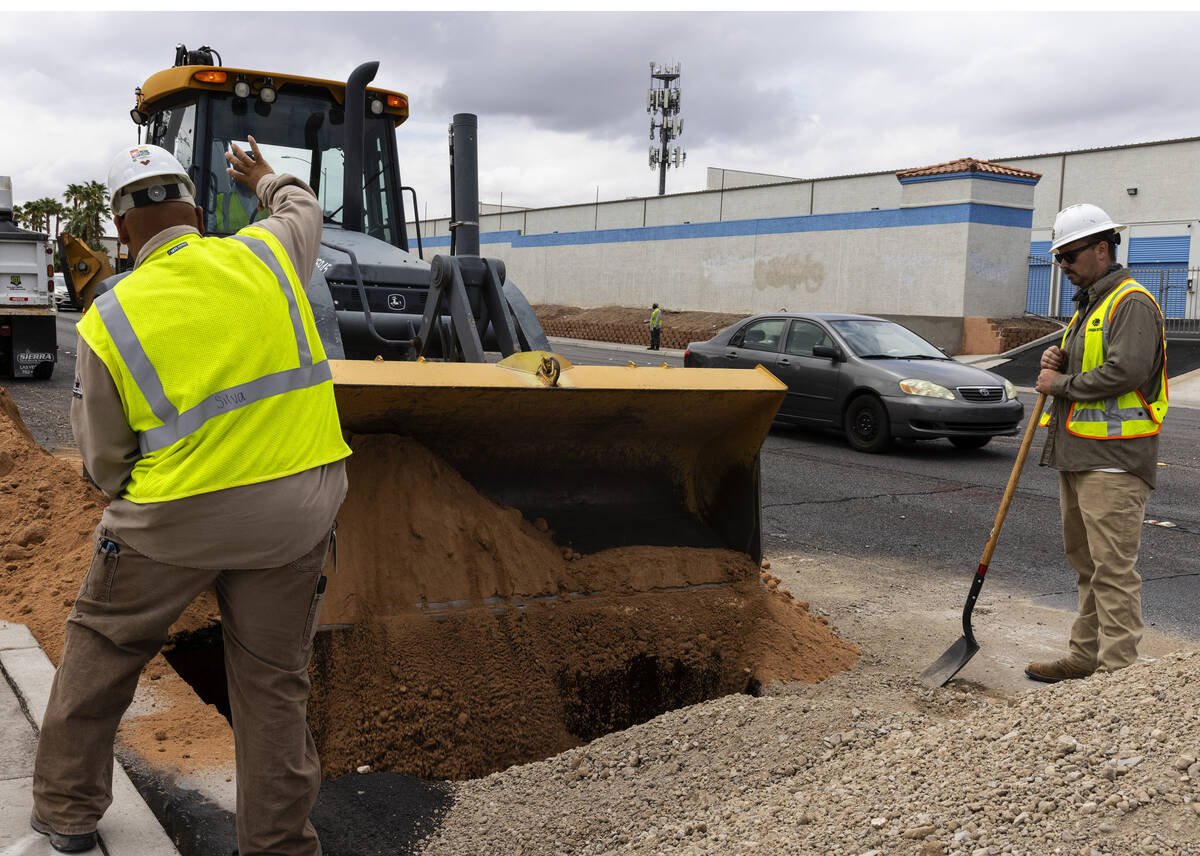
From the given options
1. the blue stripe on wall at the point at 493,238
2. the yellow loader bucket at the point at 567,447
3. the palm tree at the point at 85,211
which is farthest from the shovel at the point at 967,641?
the palm tree at the point at 85,211

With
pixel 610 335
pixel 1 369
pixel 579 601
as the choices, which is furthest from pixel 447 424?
pixel 610 335

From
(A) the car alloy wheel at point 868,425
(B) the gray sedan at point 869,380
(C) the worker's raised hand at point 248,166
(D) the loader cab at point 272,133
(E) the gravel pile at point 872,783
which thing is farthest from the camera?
(A) the car alloy wheel at point 868,425

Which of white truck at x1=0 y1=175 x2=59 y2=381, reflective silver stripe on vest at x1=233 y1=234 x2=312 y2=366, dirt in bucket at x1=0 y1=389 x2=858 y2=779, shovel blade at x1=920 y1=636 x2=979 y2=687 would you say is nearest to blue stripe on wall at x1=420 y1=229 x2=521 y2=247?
white truck at x1=0 y1=175 x2=59 y2=381

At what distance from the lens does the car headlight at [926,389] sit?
10500mm

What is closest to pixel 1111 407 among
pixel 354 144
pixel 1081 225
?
pixel 1081 225

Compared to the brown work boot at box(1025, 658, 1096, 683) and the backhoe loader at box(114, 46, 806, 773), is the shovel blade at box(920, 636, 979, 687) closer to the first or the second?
the brown work boot at box(1025, 658, 1096, 683)

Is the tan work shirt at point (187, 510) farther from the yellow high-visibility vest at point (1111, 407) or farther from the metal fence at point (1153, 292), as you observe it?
the metal fence at point (1153, 292)

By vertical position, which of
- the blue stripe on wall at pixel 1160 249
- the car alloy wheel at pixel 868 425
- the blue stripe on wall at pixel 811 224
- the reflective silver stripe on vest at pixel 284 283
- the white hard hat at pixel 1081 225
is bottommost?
the car alloy wheel at pixel 868 425

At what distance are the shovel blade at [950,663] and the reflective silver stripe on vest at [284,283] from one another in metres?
2.92

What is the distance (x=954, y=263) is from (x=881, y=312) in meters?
2.97

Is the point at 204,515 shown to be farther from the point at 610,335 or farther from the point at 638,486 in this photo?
the point at 610,335

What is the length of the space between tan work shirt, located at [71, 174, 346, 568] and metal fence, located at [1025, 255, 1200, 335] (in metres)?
27.3

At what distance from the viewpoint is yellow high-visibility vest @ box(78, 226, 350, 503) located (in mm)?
2561

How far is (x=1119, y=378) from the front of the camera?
4215mm
